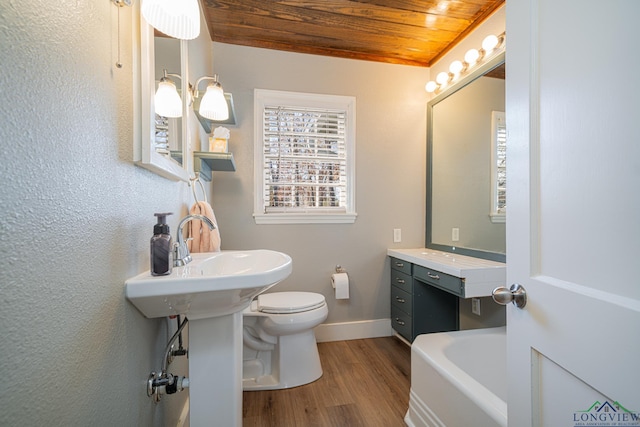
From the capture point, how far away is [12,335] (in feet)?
1.24

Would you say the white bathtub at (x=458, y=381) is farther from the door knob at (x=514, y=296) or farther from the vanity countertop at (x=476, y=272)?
the door knob at (x=514, y=296)

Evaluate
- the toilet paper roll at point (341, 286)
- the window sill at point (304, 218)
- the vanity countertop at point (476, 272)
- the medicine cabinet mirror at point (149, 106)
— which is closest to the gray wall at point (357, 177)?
the window sill at point (304, 218)

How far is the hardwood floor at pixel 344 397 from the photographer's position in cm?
137

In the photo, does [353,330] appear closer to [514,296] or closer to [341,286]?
[341,286]

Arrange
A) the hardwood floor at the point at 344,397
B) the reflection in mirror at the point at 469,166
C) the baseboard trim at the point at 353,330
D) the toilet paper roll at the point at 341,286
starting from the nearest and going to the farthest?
the hardwood floor at the point at 344,397 → the reflection in mirror at the point at 469,166 → the toilet paper roll at the point at 341,286 → the baseboard trim at the point at 353,330

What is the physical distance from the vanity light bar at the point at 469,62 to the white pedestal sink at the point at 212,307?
193 cm

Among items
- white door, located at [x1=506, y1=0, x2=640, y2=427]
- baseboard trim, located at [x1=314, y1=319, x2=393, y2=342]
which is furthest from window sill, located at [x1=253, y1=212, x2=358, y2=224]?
white door, located at [x1=506, y1=0, x2=640, y2=427]

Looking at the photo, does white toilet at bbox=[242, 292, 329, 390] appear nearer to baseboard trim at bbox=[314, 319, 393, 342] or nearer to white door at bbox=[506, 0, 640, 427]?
baseboard trim at bbox=[314, 319, 393, 342]

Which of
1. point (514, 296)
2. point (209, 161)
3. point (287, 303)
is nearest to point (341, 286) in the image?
point (287, 303)

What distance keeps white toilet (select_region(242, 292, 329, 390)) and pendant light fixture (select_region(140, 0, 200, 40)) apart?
1393 mm

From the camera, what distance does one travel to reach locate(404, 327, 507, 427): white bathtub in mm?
968

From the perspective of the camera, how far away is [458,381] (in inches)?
41.6

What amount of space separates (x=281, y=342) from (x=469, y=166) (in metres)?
1.83

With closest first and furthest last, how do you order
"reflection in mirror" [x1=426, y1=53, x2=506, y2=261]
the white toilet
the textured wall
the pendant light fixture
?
the textured wall → the pendant light fixture → the white toilet → "reflection in mirror" [x1=426, y1=53, x2=506, y2=261]
